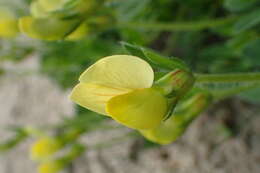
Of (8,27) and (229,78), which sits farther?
(8,27)

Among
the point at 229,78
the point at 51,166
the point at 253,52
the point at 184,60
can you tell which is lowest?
the point at 51,166

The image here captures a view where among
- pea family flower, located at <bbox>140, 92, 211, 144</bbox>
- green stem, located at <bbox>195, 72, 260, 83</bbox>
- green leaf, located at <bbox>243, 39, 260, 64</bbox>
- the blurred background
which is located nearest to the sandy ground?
the blurred background

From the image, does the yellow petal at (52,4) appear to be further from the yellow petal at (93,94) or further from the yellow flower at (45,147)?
the yellow flower at (45,147)

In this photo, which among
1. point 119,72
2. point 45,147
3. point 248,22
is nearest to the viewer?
point 119,72

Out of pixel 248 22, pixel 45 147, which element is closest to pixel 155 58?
pixel 248 22

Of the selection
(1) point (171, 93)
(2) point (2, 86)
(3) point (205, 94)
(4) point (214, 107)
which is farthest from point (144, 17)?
(2) point (2, 86)

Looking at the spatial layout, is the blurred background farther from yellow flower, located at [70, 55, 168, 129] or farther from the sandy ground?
yellow flower, located at [70, 55, 168, 129]

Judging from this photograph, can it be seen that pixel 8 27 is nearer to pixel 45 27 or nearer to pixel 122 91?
pixel 45 27
